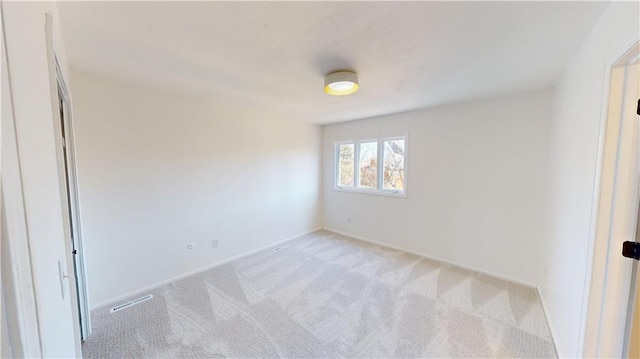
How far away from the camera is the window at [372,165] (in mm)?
3982

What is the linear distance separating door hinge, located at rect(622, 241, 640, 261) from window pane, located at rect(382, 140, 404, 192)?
2.69 metres

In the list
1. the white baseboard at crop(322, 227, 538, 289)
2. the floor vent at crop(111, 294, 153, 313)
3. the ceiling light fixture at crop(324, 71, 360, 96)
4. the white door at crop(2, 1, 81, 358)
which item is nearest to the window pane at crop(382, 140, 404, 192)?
the white baseboard at crop(322, 227, 538, 289)

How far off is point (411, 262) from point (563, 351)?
1.79 m

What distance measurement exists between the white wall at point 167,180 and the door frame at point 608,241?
136 inches

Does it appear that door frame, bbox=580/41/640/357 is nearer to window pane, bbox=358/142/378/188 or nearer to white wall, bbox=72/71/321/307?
window pane, bbox=358/142/378/188

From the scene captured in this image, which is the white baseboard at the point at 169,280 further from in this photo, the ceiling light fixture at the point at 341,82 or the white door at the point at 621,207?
the white door at the point at 621,207

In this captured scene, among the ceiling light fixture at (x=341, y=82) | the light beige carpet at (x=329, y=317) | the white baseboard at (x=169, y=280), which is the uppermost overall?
the ceiling light fixture at (x=341, y=82)

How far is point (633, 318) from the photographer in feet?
4.17

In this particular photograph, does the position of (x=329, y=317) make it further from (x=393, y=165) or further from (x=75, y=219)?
(x=393, y=165)

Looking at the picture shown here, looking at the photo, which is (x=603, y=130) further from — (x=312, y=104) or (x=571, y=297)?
(x=312, y=104)

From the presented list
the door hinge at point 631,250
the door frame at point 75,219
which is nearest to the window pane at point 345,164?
the door hinge at point 631,250

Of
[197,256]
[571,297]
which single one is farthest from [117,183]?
[571,297]

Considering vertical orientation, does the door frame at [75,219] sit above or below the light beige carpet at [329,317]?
above

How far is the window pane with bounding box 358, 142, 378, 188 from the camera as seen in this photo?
4.32 metres
